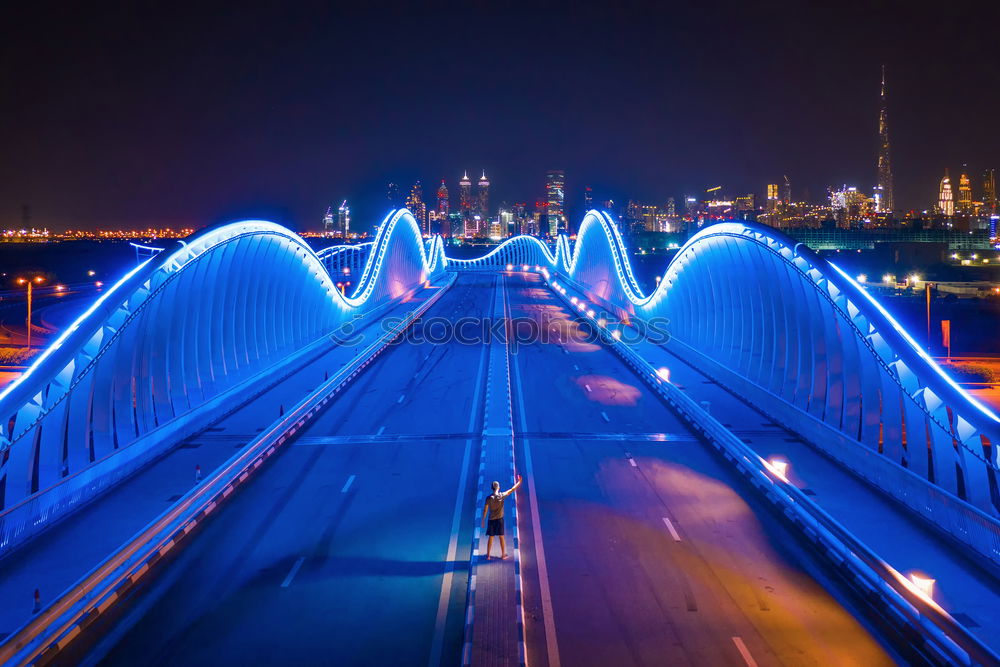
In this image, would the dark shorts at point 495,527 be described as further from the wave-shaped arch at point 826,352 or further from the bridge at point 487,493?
the wave-shaped arch at point 826,352

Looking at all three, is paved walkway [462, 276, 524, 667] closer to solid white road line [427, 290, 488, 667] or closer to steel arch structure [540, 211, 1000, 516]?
solid white road line [427, 290, 488, 667]

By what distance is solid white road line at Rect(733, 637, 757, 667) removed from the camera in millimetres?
8005

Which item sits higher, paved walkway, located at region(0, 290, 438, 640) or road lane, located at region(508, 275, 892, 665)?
paved walkway, located at region(0, 290, 438, 640)

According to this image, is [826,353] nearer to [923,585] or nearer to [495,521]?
[923,585]

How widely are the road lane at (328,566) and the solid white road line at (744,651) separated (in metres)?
3.29

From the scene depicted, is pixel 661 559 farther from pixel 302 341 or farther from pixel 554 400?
pixel 302 341

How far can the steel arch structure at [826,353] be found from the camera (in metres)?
11.2

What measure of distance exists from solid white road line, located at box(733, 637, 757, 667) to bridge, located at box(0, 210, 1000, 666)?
8 cm

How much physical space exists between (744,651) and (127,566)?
8.37 m

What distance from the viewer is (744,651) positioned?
8.24 meters

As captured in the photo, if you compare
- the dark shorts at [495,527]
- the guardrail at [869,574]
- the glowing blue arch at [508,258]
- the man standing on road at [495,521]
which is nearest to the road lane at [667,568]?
the guardrail at [869,574]

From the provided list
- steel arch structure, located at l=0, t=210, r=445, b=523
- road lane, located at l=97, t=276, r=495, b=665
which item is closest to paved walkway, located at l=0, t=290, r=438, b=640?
steel arch structure, located at l=0, t=210, r=445, b=523

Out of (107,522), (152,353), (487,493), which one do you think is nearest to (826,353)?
(487,493)

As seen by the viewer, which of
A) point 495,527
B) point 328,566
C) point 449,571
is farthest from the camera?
point 328,566
